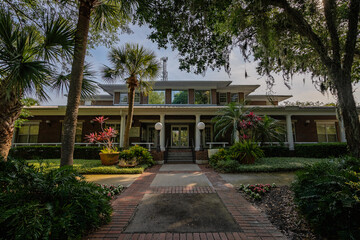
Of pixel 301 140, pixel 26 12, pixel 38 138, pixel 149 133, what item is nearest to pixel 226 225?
pixel 26 12

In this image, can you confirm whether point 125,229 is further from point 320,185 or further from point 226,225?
point 320,185

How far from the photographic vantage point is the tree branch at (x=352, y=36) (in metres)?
4.14

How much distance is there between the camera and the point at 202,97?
15336 millimetres

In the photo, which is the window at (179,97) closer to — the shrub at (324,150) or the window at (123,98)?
the window at (123,98)

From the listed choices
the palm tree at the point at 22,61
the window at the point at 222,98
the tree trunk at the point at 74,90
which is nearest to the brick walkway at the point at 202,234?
the tree trunk at the point at 74,90

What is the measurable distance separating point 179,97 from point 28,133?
40.9 ft

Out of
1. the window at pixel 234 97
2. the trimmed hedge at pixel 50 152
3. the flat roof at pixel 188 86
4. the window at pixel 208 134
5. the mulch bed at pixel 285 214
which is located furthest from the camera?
the window at pixel 234 97

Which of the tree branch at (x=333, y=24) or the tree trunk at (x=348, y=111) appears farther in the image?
the tree branch at (x=333, y=24)

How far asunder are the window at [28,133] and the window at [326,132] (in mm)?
22696

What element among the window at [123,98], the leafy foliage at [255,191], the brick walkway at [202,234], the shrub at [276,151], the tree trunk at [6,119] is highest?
the window at [123,98]

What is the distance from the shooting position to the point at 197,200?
3.87 m

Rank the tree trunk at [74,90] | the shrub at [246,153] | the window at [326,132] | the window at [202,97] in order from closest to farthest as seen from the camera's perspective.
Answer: the tree trunk at [74,90] → the shrub at [246,153] → the window at [326,132] → the window at [202,97]

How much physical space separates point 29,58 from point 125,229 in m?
3.52

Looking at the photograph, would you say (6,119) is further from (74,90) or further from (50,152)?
(50,152)
